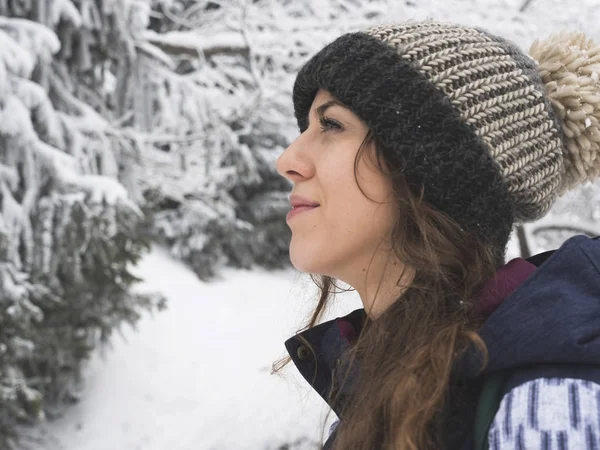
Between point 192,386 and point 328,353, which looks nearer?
point 328,353

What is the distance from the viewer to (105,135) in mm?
4379

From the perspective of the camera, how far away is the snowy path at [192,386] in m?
4.54

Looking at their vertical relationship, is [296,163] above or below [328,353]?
above

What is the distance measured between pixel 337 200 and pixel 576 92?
691 mm

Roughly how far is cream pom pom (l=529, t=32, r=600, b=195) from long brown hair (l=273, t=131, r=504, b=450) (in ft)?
1.21

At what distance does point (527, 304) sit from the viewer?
40.8 inches

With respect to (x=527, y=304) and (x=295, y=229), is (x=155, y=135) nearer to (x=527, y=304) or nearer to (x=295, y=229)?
(x=295, y=229)

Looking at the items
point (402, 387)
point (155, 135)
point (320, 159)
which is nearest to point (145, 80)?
point (155, 135)

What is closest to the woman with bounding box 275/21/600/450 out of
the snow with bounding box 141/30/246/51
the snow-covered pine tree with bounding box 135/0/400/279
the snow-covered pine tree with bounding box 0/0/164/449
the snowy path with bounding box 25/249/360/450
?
the snowy path with bounding box 25/249/360/450

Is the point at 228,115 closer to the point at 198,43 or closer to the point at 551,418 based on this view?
the point at 198,43

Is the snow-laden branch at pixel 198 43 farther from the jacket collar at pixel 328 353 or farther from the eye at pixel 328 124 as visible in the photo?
the jacket collar at pixel 328 353

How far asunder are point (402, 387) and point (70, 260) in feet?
10.9

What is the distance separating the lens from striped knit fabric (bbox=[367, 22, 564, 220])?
139cm

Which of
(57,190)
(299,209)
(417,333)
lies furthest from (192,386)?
(417,333)
